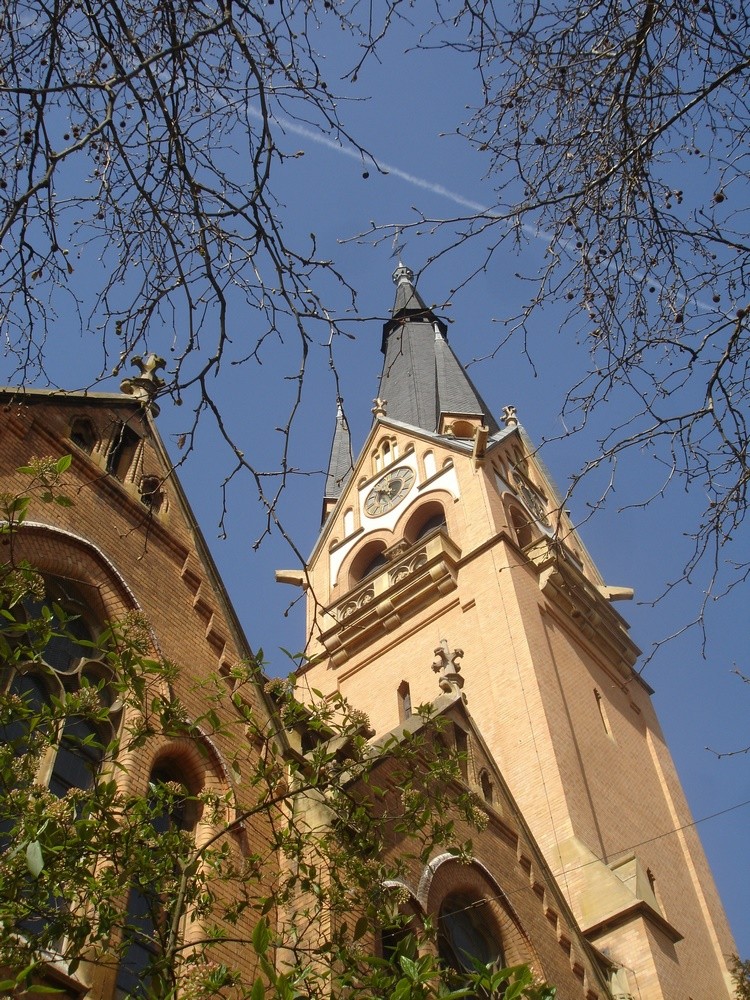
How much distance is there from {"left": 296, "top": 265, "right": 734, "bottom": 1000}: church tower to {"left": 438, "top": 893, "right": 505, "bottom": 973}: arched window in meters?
2.60

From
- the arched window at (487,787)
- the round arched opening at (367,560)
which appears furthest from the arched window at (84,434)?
the round arched opening at (367,560)

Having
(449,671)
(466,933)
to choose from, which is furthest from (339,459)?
(466,933)

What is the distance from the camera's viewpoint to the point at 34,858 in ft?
14.9

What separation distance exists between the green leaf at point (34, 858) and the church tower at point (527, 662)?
9.81 meters

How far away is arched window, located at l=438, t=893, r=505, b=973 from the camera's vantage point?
10.1 m

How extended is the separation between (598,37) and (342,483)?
1232 inches

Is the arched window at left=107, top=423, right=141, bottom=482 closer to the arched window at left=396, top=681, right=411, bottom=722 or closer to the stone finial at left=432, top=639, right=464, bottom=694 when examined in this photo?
the stone finial at left=432, top=639, right=464, bottom=694

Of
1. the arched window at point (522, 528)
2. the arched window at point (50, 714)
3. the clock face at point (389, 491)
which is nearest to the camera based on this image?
the arched window at point (50, 714)

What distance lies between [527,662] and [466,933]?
414 inches

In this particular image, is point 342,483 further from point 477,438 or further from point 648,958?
point 648,958

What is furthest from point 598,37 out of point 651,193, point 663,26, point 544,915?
point 544,915

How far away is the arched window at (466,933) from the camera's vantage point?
10.1m

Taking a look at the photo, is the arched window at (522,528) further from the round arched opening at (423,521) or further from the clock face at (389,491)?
the clock face at (389,491)

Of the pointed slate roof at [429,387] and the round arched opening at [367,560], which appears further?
the pointed slate roof at [429,387]
